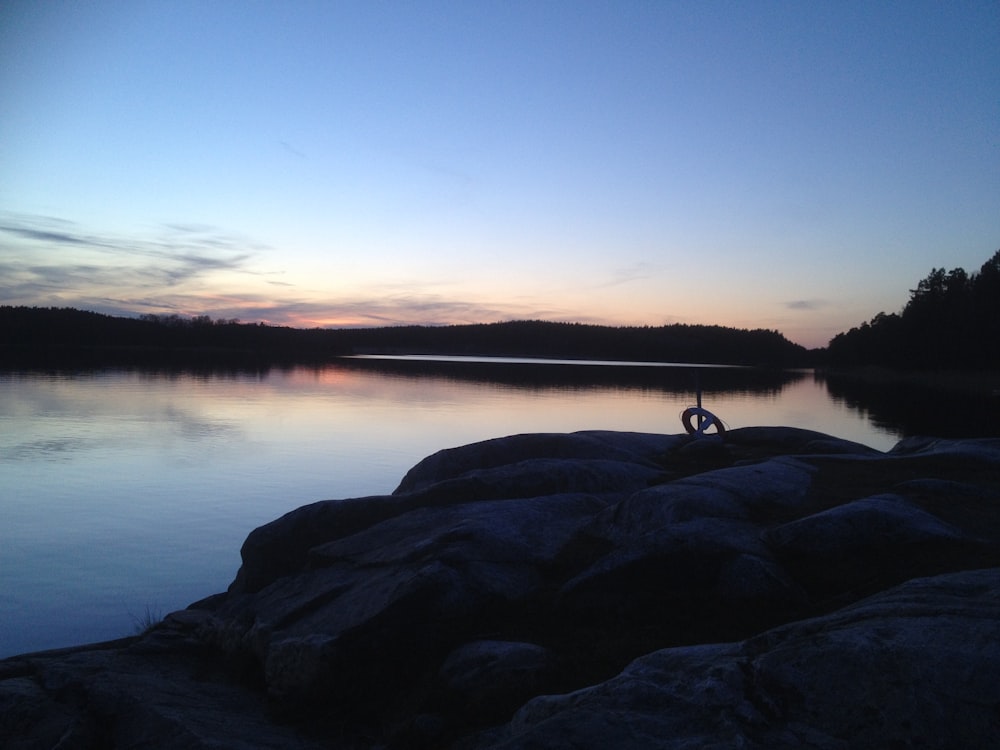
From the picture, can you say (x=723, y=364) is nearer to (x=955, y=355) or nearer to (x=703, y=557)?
(x=955, y=355)

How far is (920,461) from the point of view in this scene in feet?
42.5

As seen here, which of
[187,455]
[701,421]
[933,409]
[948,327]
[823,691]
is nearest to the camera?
[823,691]

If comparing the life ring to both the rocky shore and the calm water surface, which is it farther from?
the calm water surface

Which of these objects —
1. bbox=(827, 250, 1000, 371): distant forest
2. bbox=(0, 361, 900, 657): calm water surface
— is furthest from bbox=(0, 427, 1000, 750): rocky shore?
bbox=(827, 250, 1000, 371): distant forest

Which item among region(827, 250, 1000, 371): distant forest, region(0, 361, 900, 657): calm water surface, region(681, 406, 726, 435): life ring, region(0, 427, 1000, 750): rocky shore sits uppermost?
region(827, 250, 1000, 371): distant forest

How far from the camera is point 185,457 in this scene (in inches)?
1000

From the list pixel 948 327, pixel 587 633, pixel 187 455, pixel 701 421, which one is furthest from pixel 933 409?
pixel 587 633

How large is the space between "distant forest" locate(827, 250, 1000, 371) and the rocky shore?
3368 inches

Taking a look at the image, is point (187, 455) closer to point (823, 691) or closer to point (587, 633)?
point (587, 633)

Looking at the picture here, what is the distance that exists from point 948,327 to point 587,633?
95.4 m

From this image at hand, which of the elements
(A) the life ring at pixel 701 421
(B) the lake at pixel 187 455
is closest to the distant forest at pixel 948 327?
(B) the lake at pixel 187 455

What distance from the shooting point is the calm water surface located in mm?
13078

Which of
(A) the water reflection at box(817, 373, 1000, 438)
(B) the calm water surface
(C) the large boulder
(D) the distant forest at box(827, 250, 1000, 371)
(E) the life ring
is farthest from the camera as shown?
(D) the distant forest at box(827, 250, 1000, 371)

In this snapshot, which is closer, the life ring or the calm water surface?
the calm water surface
